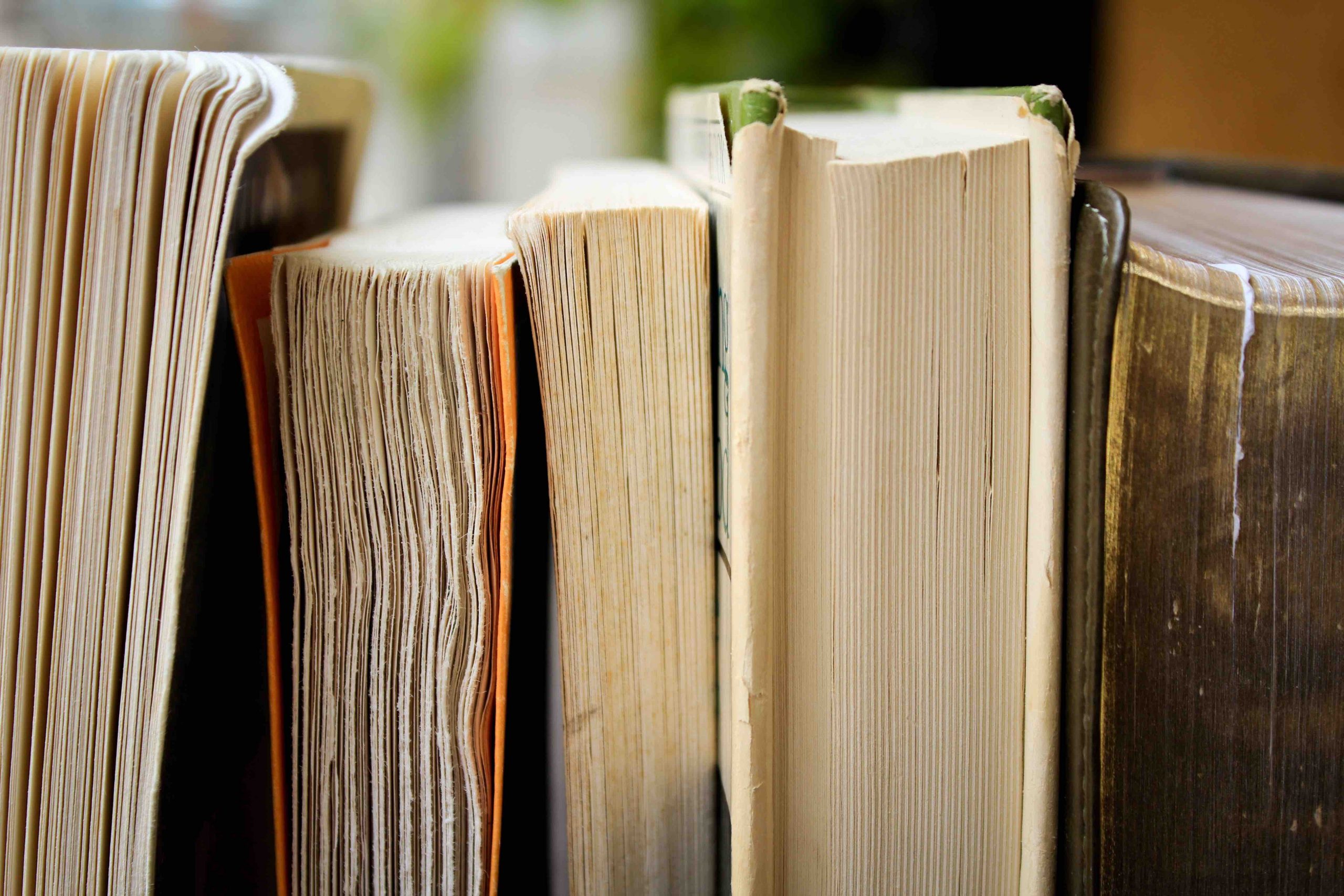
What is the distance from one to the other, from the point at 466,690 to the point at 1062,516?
27 centimetres

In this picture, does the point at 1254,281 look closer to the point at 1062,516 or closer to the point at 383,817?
Answer: the point at 1062,516

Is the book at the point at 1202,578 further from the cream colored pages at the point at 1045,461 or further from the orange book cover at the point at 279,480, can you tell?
the orange book cover at the point at 279,480

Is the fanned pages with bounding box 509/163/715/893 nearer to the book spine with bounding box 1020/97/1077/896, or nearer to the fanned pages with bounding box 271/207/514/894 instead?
the fanned pages with bounding box 271/207/514/894

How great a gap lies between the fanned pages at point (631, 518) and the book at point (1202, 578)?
0.16m

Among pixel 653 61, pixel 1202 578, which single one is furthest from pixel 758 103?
pixel 653 61

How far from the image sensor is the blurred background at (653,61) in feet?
4.81

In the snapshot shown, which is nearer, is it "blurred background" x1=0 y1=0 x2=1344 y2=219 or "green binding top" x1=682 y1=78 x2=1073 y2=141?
"green binding top" x1=682 y1=78 x2=1073 y2=141

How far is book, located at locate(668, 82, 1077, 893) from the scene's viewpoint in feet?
1.08

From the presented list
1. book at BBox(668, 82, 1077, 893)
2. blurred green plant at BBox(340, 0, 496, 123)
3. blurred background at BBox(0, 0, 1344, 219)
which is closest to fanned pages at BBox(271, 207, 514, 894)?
book at BBox(668, 82, 1077, 893)

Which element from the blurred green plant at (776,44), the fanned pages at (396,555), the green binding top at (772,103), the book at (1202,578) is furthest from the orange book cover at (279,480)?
the blurred green plant at (776,44)

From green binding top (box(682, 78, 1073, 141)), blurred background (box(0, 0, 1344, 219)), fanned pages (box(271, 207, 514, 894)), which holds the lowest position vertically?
fanned pages (box(271, 207, 514, 894))

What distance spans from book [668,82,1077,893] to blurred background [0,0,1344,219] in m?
1.24

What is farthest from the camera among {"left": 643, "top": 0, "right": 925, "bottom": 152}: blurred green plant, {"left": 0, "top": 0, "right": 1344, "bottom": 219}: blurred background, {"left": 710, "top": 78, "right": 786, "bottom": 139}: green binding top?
{"left": 643, "top": 0, "right": 925, "bottom": 152}: blurred green plant

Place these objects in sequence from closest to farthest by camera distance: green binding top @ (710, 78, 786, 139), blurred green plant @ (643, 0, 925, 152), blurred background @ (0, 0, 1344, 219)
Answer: green binding top @ (710, 78, 786, 139) < blurred background @ (0, 0, 1344, 219) < blurred green plant @ (643, 0, 925, 152)
